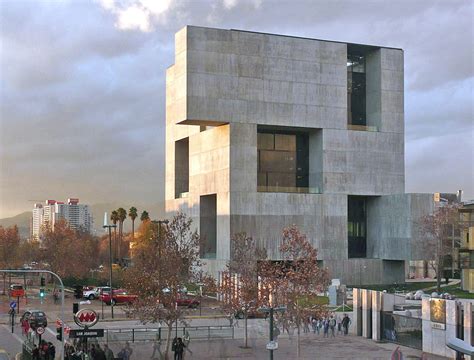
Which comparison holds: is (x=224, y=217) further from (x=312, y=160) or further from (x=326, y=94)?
(x=326, y=94)

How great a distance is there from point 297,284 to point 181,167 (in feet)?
215

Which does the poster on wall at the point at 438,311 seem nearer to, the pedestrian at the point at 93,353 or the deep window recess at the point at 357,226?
the pedestrian at the point at 93,353

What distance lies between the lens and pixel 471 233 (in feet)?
265

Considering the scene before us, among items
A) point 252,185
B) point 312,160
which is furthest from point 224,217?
point 312,160

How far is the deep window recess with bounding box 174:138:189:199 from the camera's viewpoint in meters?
102

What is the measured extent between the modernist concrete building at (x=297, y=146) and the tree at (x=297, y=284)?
41852 mm

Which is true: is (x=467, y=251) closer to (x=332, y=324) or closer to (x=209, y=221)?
(x=209, y=221)

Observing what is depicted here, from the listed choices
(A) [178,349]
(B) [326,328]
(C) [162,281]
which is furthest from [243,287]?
(A) [178,349]

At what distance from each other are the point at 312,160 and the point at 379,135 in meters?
9.61

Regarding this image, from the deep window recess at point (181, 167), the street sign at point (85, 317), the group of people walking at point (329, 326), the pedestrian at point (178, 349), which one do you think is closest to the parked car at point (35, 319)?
the pedestrian at point (178, 349)

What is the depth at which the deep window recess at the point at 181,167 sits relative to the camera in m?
102

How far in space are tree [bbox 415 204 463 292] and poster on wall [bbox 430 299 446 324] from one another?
41.3m

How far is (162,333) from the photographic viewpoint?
1779 inches

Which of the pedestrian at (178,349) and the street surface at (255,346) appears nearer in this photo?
the pedestrian at (178,349)
